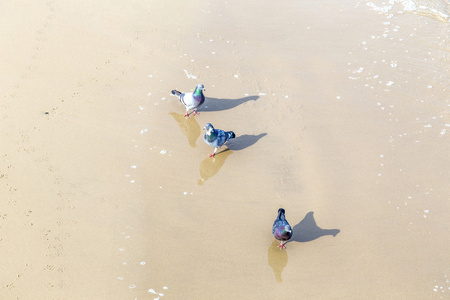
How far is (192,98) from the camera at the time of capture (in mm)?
8211

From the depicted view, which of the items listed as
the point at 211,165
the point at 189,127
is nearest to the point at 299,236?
the point at 211,165

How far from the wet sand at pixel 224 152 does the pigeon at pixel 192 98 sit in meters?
0.39

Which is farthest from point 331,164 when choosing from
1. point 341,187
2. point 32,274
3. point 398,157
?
point 32,274

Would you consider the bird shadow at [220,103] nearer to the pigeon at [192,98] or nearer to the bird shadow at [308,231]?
the pigeon at [192,98]

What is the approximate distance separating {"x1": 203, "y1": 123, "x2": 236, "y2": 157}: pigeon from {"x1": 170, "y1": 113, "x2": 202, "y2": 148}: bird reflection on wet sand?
673mm

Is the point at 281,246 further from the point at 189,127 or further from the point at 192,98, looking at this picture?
the point at 192,98

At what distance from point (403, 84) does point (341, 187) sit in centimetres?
383

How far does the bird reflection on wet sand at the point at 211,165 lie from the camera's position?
758cm

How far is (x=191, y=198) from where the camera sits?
7.14 m

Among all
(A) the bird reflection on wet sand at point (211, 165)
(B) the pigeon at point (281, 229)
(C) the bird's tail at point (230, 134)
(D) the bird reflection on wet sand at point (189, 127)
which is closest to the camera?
(B) the pigeon at point (281, 229)

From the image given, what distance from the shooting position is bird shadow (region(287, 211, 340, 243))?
6.65 m

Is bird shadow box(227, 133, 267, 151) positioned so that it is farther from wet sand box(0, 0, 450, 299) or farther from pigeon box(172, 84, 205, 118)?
pigeon box(172, 84, 205, 118)

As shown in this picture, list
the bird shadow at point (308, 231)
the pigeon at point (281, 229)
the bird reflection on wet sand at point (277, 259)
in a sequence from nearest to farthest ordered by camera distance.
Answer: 1. the pigeon at point (281, 229)
2. the bird reflection on wet sand at point (277, 259)
3. the bird shadow at point (308, 231)

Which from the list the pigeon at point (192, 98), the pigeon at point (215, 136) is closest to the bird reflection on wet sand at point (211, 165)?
the pigeon at point (215, 136)
